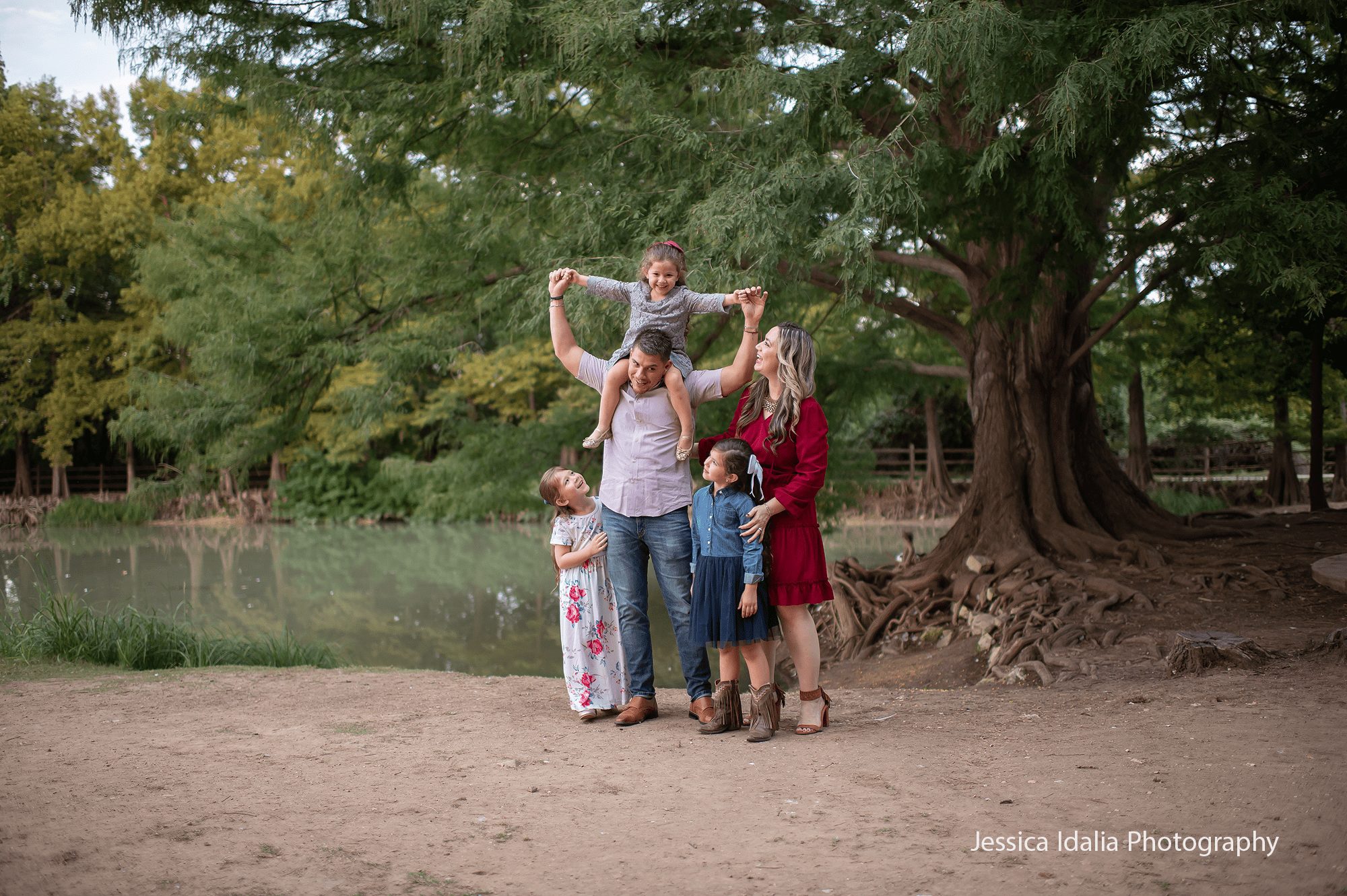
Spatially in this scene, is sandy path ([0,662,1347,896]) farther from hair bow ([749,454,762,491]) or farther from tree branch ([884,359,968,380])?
tree branch ([884,359,968,380])

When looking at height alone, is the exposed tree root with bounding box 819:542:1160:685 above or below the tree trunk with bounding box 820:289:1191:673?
below

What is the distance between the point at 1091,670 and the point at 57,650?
6768 mm

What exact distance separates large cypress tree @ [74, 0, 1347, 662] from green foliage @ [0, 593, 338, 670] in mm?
3723

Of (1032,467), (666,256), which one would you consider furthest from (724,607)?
(1032,467)

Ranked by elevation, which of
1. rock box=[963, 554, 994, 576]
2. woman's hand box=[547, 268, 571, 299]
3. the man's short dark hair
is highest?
woman's hand box=[547, 268, 571, 299]

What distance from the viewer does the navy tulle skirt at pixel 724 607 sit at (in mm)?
4586

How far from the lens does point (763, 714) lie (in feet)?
15.1

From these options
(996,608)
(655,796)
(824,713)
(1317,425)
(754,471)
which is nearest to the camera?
(655,796)

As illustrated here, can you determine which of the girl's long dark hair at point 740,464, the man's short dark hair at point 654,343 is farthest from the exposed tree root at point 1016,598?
the man's short dark hair at point 654,343

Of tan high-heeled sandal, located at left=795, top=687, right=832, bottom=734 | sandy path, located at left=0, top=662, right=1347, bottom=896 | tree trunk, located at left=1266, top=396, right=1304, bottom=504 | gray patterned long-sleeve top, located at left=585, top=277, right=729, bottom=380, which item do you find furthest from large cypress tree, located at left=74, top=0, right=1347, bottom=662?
tree trunk, located at left=1266, top=396, right=1304, bottom=504

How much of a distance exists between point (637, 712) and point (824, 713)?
33.0 inches

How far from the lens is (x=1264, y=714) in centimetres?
480

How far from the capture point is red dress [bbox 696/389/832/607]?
4.59 m

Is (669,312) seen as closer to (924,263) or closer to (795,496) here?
(795,496)
